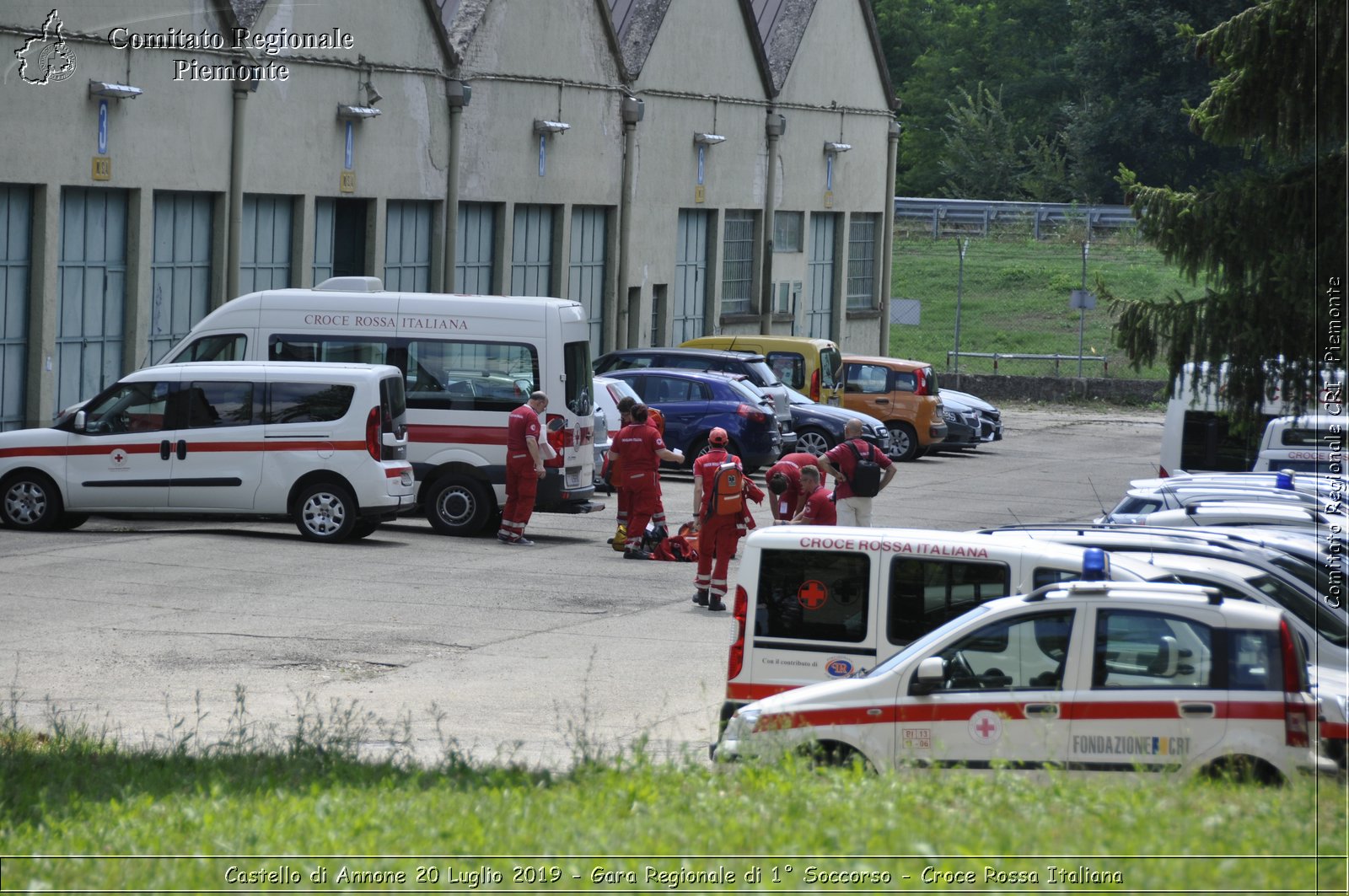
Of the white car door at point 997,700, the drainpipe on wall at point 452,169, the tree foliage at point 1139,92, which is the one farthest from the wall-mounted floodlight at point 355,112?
the tree foliage at point 1139,92

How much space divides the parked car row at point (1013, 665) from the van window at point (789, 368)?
22420 mm

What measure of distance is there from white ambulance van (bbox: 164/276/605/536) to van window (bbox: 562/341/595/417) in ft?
0.07

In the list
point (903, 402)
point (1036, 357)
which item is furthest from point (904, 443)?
point (1036, 357)

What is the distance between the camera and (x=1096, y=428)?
1718 inches

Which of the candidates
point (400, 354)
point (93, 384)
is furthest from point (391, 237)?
point (400, 354)

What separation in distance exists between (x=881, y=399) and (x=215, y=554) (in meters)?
18.7

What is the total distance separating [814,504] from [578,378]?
6.20 m

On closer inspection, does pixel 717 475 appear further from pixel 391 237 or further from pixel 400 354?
pixel 391 237

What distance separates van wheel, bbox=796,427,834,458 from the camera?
→ 30.0 metres

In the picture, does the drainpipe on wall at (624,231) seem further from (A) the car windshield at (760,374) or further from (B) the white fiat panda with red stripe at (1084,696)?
(B) the white fiat panda with red stripe at (1084,696)

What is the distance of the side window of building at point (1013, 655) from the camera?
880 cm

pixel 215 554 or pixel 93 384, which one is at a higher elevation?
pixel 93 384

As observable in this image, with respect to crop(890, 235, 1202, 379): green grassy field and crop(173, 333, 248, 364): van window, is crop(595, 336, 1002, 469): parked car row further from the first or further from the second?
crop(890, 235, 1202, 379): green grassy field

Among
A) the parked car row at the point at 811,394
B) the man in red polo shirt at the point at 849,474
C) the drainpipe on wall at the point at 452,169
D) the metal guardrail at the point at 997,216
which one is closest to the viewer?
the man in red polo shirt at the point at 849,474
